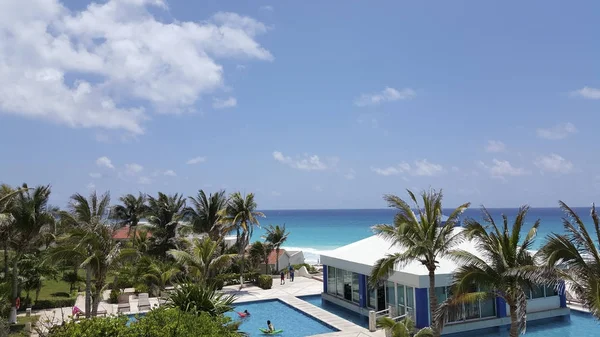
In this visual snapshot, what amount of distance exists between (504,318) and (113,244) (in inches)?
690

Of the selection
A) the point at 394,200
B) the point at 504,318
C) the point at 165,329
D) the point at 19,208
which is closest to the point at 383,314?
the point at 504,318

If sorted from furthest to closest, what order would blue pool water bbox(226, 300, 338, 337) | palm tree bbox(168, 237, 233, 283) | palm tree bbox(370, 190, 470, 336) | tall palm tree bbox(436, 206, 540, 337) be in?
palm tree bbox(168, 237, 233, 283)
blue pool water bbox(226, 300, 338, 337)
palm tree bbox(370, 190, 470, 336)
tall palm tree bbox(436, 206, 540, 337)

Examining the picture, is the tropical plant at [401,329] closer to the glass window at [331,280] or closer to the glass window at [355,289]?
the glass window at [355,289]

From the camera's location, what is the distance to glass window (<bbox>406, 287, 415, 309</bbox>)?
19.9m

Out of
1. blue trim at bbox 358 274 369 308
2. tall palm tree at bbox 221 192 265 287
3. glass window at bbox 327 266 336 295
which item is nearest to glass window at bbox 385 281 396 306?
blue trim at bbox 358 274 369 308

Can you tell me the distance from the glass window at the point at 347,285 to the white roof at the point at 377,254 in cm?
103

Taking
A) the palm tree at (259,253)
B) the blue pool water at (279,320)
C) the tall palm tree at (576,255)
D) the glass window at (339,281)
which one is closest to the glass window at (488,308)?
the blue pool water at (279,320)

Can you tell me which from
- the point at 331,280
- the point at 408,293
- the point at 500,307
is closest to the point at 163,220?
the point at 331,280

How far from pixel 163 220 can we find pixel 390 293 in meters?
21.1

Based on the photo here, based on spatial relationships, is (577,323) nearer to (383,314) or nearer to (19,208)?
(383,314)

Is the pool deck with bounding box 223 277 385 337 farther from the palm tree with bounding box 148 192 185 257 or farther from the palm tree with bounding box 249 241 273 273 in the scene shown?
the palm tree with bounding box 148 192 185 257

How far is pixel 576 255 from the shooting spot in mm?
10477

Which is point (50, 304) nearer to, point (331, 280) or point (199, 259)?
point (199, 259)

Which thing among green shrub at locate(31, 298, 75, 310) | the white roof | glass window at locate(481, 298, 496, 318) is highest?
the white roof
